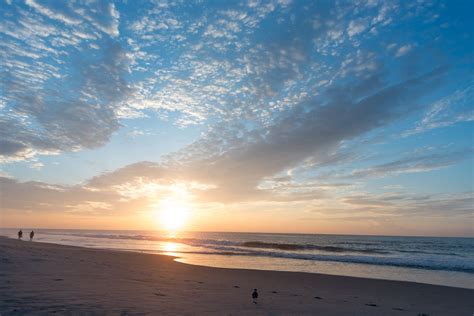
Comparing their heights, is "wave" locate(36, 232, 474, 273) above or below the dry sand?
below

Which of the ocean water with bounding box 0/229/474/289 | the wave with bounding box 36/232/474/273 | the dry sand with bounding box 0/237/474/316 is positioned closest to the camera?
the dry sand with bounding box 0/237/474/316

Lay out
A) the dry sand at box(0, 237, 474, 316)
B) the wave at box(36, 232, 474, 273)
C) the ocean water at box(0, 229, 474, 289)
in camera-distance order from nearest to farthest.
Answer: the dry sand at box(0, 237, 474, 316)
the ocean water at box(0, 229, 474, 289)
the wave at box(36, 232, 474, 273)

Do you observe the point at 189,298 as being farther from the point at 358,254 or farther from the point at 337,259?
the point at 358,254

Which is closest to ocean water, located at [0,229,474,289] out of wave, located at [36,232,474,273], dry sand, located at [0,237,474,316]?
wave, located at [36,232,474,273]

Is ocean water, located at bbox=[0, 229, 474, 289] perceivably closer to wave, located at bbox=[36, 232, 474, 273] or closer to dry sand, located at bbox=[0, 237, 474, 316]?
wave, located at bbox=[36, 232, 474, 273]

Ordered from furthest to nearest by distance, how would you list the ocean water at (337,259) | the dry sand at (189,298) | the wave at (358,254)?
the wave at (358,254) < the ocean water at (337,259) < the dry sand at (189,298)

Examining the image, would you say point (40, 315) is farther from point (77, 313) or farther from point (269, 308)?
point (269, 308)

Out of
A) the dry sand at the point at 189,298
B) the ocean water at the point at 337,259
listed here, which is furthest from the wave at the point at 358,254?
the dry sand at the point at 189,298

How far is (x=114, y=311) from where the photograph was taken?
7477 millimetres

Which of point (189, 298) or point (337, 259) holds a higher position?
point (189, 298)

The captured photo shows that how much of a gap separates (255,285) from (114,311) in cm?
839

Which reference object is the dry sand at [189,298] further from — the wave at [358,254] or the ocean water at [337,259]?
the wave at [358,254]

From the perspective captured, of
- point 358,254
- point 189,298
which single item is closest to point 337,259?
point 358,254

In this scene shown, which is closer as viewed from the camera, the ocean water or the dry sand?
the dry sand
